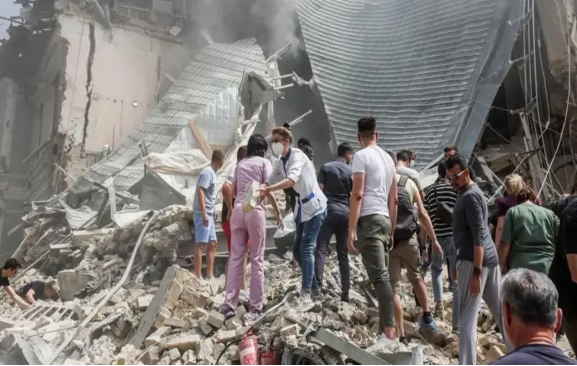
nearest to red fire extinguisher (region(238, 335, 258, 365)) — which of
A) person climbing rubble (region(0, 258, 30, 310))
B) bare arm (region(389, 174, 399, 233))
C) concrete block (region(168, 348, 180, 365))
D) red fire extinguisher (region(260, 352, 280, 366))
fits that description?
red fire extinguisher (region(260, 352, 280, 366))

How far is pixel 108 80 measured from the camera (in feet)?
43.7

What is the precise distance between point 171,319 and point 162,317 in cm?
8

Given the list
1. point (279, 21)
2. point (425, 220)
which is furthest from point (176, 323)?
point (279, 21)

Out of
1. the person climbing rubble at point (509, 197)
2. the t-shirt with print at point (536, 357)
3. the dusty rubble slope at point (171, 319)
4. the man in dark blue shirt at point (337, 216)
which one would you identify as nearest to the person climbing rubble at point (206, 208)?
the dusty rubble slope at point (171, 319)

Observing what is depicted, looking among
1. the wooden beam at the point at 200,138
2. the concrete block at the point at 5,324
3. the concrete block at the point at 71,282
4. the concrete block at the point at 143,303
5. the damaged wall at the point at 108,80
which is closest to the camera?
the concrete block at the point at 143,303

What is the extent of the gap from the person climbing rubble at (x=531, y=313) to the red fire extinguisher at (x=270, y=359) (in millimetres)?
1377

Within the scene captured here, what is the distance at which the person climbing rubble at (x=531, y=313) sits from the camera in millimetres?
2053

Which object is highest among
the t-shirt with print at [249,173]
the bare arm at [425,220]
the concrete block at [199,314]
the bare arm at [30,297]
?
the t-shirt with print at [249,173]

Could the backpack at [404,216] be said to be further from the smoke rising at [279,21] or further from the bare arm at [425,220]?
the smoke rising at [279,21]

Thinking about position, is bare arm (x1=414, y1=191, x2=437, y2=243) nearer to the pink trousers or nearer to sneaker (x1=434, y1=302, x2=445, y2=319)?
sneaker (x1=434, y1=302, x2=445, y2=319)

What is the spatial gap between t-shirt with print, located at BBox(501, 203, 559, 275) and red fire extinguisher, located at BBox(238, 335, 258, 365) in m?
2.18

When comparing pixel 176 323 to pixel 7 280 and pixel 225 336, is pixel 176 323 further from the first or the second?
pixel 7 280

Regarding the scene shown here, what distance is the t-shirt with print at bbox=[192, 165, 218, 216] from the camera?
5.32m

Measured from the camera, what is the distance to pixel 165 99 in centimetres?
1251
